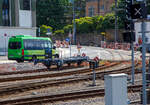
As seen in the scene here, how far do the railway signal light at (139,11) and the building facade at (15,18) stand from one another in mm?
36121

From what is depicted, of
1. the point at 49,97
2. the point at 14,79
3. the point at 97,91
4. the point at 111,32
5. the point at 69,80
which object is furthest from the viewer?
the point at 111,32

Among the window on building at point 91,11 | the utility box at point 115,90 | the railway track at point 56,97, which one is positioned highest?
the window on building at point 91,11

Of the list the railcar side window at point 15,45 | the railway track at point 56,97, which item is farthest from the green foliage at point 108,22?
the railway track at point 56,97

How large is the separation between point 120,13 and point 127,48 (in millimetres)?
14104

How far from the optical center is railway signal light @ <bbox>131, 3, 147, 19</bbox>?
7156 millimetres

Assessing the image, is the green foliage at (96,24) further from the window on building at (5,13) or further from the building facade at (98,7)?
the window on building at (5,13)

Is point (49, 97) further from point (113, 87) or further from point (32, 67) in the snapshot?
point (32, 67)

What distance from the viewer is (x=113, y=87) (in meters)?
7.36

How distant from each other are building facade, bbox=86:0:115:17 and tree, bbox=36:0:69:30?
22.9ft

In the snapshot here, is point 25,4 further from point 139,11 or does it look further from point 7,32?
point 139,11

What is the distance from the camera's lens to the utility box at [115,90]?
24.1 ft

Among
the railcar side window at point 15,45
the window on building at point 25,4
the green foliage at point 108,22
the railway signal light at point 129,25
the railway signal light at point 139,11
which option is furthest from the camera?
the green foliage at point 108,22

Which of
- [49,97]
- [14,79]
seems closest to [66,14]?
[14,79]

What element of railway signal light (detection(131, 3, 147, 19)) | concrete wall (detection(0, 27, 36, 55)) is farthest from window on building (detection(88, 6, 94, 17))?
railway signal light (detection(131, 3, 147, 19))
